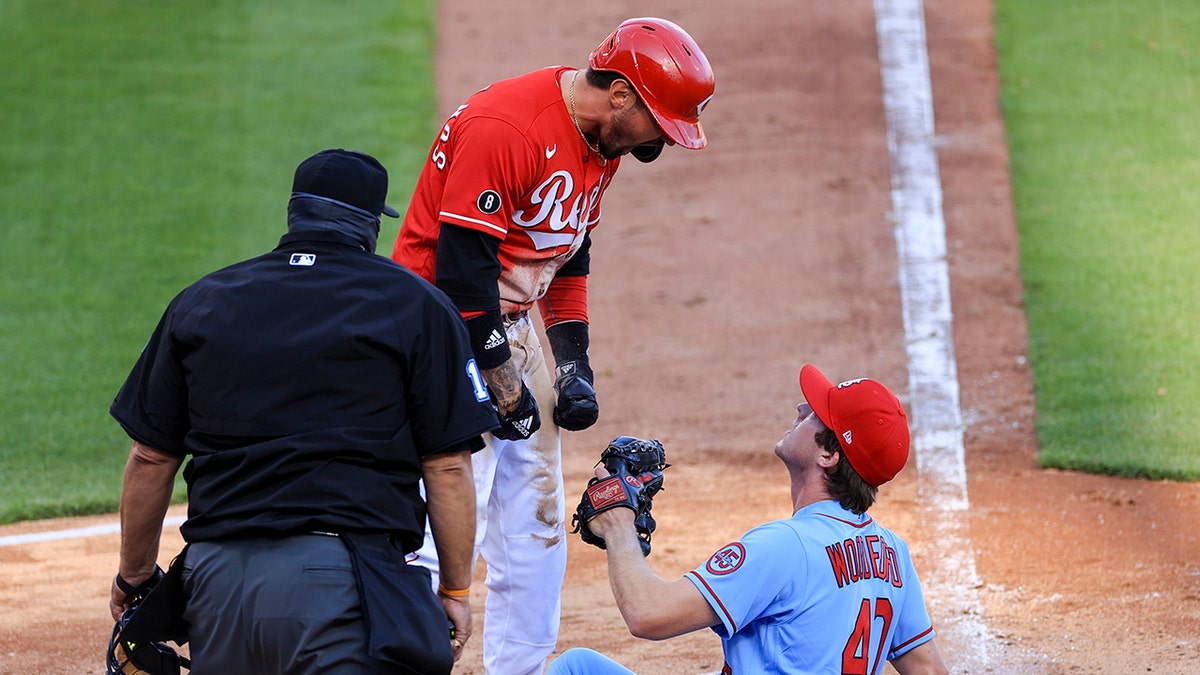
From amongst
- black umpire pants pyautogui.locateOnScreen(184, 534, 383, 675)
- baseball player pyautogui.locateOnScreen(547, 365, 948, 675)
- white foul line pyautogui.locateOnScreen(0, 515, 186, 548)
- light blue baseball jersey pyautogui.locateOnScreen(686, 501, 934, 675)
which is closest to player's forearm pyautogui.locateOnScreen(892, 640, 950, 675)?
baseball player pyautogui.locateOnScreen(547, 365, 948, 675)

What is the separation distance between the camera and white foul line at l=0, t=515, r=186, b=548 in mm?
5875

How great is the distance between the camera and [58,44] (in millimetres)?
10836

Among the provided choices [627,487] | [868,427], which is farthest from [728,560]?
[868,427]

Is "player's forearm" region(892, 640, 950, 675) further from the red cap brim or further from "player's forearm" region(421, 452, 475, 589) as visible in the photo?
"player's forearm" region(421, 452, 475, 589)

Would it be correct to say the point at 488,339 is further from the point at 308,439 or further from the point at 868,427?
the point at 868,427

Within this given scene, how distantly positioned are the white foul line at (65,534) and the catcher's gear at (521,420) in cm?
294

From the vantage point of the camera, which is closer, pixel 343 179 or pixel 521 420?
pixel 343 179

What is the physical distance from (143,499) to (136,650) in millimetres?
373

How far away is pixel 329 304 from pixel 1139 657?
327 centimetres

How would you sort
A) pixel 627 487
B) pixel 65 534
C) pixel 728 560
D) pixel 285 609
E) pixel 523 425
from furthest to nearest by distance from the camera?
pixel 65 534
pixel 523 425
pixel 627 487
pixel 728 560
pixel 285 609

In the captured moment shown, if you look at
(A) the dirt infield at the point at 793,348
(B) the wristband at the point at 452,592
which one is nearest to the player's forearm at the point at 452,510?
(B) the wristband at the point at 452,592

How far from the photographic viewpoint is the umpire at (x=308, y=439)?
266cm

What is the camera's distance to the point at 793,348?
7.64m

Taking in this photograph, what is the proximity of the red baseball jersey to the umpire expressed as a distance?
0.58 m
